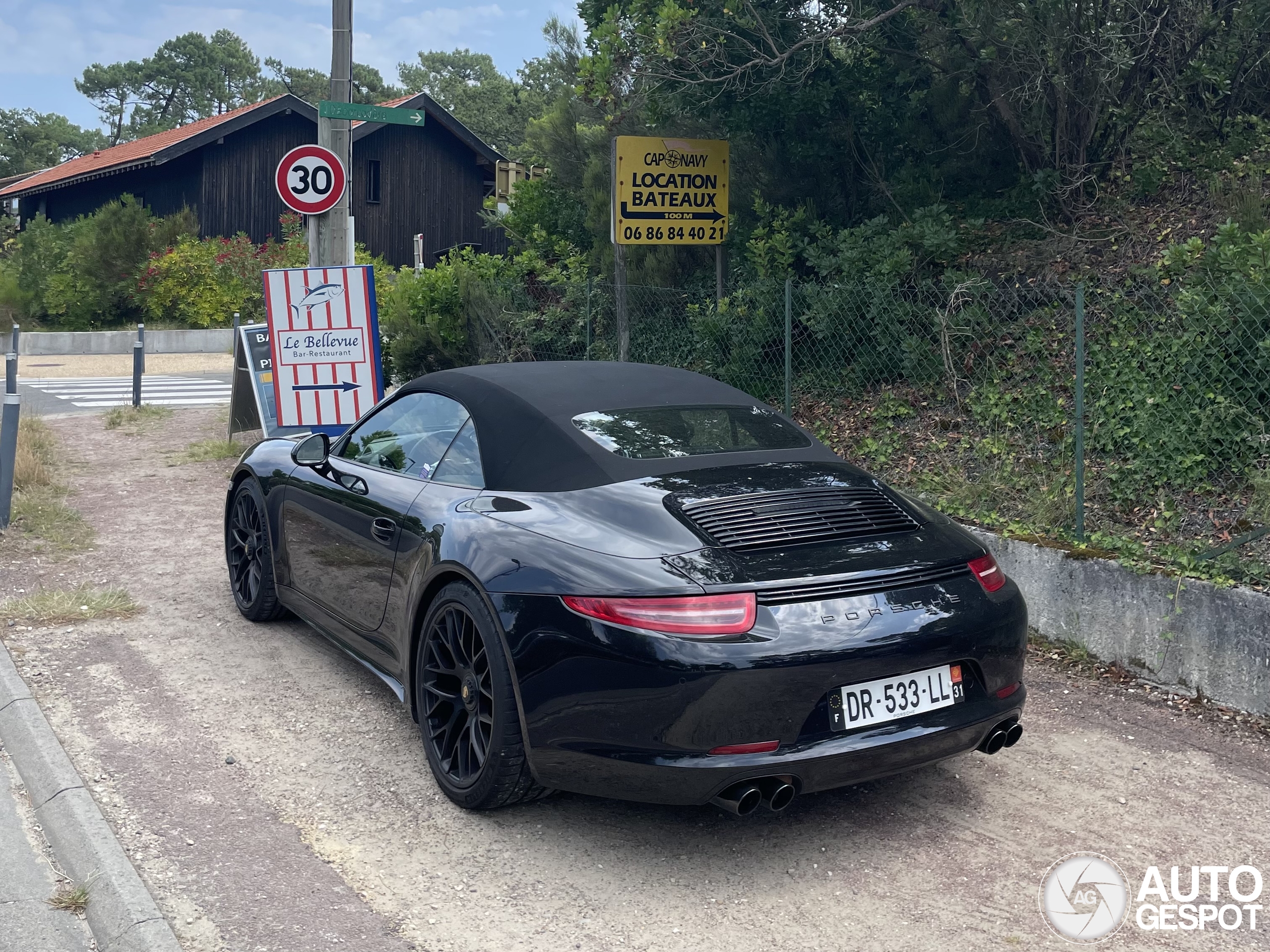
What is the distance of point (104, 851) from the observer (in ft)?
12.1

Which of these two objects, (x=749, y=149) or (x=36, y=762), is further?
(x=749, y=149)

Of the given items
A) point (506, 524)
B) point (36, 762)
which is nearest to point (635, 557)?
point (506, 524)

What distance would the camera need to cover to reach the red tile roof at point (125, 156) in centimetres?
3247

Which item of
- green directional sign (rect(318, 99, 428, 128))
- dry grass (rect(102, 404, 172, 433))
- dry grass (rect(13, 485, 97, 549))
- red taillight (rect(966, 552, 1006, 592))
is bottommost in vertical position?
dry grass (rect(13, 485, 97, 549))

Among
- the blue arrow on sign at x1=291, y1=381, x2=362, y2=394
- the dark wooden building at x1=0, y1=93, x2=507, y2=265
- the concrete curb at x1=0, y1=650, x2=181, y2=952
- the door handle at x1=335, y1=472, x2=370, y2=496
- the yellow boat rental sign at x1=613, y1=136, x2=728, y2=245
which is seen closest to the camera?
the concrete curb at x1=0, y1=650, x2=181, y2=952

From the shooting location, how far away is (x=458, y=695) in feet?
13.5

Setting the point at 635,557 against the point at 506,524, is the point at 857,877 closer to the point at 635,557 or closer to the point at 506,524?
the point at 635,557

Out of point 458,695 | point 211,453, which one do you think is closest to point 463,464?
point 458,695

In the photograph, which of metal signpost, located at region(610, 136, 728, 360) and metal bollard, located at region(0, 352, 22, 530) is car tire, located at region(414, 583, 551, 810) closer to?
metal bollard, located at region(0, 352, 22, 530)

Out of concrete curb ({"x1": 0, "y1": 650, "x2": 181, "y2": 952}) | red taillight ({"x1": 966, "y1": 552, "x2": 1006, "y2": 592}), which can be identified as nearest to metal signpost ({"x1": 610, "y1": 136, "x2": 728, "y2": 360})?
concrete curb ({"x1": 0, "y1": 650, "x2": 181, "y2": 952})

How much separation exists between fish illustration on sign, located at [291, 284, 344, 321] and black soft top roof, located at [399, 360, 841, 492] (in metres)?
5.12

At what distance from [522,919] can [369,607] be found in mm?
1742

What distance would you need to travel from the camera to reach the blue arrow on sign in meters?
10.1

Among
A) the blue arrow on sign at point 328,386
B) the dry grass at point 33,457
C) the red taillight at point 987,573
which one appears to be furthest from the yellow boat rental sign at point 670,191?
the red taillight at point 987,573
